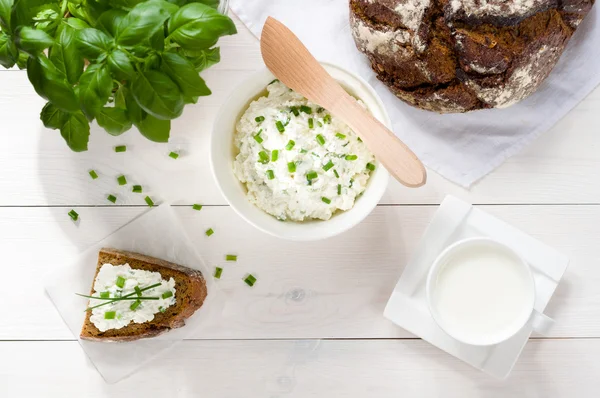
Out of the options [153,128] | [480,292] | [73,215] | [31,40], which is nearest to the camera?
[31,40]

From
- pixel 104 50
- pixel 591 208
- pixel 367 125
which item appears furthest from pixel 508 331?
pixel 104 50

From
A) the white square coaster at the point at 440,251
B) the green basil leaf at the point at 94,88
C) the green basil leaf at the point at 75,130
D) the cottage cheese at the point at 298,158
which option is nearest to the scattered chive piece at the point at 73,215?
the green basil leaf at the point at 75,130

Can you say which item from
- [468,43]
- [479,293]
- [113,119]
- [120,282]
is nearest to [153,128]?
[113,119]

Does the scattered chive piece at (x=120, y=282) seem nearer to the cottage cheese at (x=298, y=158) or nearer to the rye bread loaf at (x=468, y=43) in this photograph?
the cottage cheese at (x=298, y=158)

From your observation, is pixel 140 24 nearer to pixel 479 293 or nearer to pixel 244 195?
pixel 244 195

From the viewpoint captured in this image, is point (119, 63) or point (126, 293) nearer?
point (119, 63)

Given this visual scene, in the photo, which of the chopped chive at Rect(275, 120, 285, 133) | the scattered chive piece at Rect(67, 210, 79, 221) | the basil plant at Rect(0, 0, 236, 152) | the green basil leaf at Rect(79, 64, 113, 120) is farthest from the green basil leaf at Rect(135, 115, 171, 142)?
the scattered chive piece at Rect(67, 210, 79, 221)

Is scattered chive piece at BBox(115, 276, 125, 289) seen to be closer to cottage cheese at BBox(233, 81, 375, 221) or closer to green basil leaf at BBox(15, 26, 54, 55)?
cottage cheese at BBox(233, 81, 375, 221)
